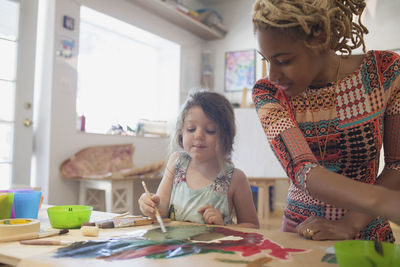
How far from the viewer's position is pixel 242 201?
48.1 inches

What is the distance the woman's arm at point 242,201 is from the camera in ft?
3.94

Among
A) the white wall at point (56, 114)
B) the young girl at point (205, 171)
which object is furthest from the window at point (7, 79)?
the young girl at point (205, 171)

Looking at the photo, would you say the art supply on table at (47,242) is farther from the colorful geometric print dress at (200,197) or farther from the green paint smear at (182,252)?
the colorful geometric print dress at (200,197)

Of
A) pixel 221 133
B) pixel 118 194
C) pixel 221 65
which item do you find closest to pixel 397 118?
pixel 221 133

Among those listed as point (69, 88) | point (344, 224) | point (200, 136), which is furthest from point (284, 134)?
point (69, 88)

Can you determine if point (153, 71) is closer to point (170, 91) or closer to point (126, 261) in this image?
point (170, 91)

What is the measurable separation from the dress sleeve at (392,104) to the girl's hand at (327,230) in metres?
0.19

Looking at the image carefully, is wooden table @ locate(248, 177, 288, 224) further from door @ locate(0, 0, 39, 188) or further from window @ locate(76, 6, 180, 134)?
door @ locate(0, 0, 39, 188)

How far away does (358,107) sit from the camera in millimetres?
821

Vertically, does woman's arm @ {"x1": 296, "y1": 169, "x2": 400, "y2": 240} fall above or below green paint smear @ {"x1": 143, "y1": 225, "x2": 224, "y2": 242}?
above

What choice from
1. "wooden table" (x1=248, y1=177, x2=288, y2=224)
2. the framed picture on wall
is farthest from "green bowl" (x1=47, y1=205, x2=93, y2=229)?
the framed picture on wall

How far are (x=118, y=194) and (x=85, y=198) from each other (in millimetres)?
349

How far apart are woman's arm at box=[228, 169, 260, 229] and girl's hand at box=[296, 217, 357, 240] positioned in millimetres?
418

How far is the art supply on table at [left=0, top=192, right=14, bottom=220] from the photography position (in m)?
0.88
